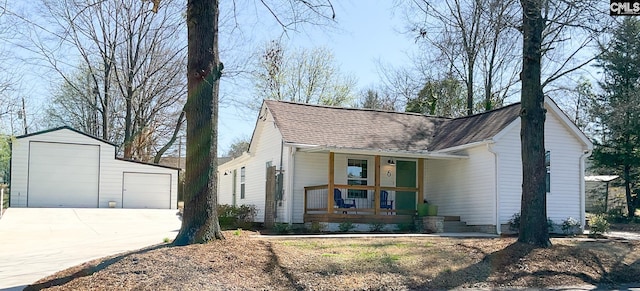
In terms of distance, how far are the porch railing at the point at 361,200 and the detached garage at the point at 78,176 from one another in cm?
1463

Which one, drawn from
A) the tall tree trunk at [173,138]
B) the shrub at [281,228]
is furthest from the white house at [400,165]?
the tall tree trunk at [173,138]

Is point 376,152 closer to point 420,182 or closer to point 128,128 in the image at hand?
point 420,182

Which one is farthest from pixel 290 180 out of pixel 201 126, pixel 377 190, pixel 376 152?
pixel 201 126

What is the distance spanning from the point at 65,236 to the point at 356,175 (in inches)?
386

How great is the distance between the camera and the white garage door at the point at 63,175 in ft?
90.6

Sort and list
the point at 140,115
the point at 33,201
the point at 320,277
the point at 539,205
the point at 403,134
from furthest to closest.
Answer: the point at 140,115 < the point at 33,201 < the point at 403,134 < the point at 539,205 < the point at 320,277

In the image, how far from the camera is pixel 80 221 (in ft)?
75.5

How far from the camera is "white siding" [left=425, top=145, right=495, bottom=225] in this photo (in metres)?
18.1

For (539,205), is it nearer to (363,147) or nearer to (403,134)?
(363,147)

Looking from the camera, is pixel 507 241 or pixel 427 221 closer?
pixel 507 241

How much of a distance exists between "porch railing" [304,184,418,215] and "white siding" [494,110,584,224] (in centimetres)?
303

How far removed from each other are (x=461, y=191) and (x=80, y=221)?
598 inches

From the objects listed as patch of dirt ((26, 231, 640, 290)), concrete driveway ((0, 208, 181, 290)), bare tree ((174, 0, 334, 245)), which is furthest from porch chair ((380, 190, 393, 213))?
bare tree ((174, 0, 334, 245))

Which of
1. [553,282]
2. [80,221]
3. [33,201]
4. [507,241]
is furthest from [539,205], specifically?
[33,201]
